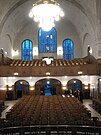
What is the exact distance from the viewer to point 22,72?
84.6 feet

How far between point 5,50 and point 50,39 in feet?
25.9

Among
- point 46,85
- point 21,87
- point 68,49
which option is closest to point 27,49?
point 68,49

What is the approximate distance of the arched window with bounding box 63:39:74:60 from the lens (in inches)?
1318

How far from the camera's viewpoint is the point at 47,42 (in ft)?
110

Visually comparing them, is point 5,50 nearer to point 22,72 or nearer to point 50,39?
point 22,72

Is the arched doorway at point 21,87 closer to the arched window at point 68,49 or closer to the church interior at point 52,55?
the church interior at point 52,55

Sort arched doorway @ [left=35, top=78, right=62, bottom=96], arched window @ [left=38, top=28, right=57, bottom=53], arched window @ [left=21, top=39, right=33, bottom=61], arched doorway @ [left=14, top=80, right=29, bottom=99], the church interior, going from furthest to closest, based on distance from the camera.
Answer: arched window @ [left=38, top=28, right=57, bottom=53], arched window @ [left=21, top=39, right=33, bottom=61], arched doorway @ [left=14, top=80, right=29, bottom=99], arched doorway @ [left=35, top=78, right=62, bottom=96], the church interior

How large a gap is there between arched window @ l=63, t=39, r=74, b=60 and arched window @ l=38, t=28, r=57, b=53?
1419 millimetres

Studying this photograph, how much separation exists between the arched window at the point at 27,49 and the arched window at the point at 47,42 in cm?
128

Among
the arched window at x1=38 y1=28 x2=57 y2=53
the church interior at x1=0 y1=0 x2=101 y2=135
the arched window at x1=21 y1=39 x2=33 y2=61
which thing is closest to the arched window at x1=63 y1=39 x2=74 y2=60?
the church interior at x1=0 y1=0 x2=101 y2=135

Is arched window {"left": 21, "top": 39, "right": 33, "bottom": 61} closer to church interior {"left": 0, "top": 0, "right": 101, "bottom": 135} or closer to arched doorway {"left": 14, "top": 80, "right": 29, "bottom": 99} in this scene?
church interior {"left": 0, "top": 0, "right": 101, "bottom": 135}

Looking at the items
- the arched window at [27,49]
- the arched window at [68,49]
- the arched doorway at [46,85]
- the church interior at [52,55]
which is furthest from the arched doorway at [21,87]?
the arched window at [68,49]

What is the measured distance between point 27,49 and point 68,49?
5.83m

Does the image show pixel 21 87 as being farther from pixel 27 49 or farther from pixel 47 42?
pixel 47 42
